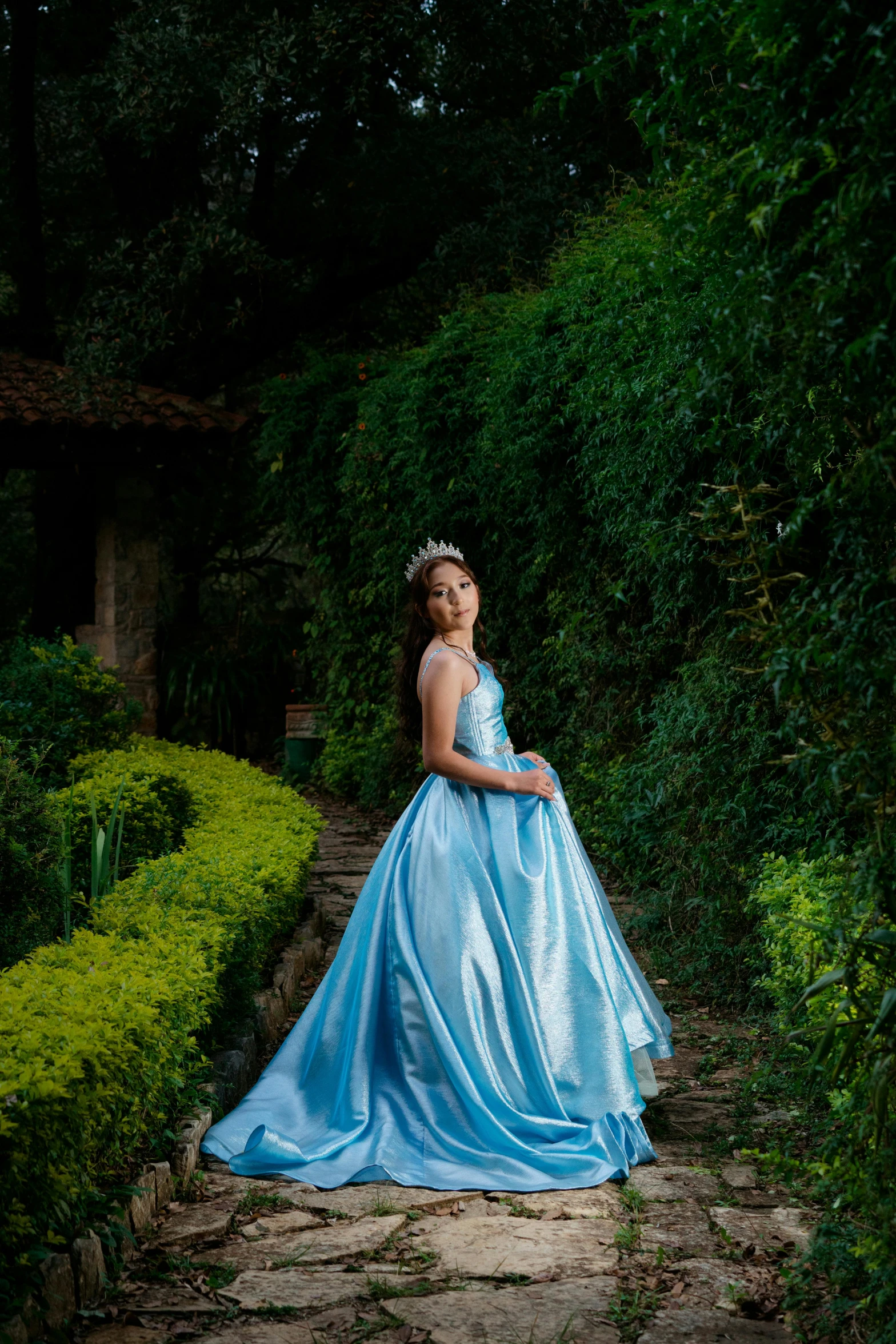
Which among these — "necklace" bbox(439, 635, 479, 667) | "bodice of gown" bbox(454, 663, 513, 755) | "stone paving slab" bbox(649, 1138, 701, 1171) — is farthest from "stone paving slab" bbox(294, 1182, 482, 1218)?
"necklace" bbox(439, 635, 479, 667)

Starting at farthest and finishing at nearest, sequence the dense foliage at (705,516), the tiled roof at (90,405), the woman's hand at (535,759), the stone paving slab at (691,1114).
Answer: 1. the tiled roof at (90,405)
2. the woman's hand at (535,759)
3. the stone paving slab at (691,1114)
4. the dense foliage at (705,516)

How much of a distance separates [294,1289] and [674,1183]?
106cm

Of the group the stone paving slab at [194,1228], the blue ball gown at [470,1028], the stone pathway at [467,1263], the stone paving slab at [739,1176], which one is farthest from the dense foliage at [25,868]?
the stone paving slab at [739,1176]

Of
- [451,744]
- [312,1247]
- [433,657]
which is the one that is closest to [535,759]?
[451,744]

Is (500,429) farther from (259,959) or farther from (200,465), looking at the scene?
(200,465)

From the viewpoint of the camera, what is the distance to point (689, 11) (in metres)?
1.80

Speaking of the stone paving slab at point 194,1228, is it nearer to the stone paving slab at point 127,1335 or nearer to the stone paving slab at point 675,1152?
the stone paving slab at point 127,1335

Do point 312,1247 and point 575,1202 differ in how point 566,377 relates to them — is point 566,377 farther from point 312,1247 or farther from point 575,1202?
point 312,1247

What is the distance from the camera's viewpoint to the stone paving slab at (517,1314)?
2189 millimetres

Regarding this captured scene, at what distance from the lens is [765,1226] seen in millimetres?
2676

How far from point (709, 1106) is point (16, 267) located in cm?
977

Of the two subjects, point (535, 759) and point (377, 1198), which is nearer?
point (377, 1198)

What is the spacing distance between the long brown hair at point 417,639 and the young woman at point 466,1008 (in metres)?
0.01

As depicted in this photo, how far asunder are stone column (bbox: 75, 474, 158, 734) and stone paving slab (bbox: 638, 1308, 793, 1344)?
760 centimetres
